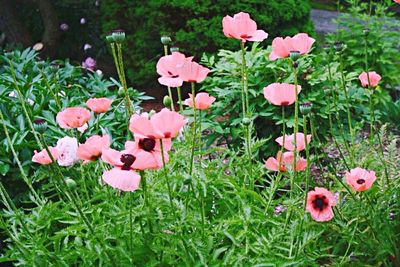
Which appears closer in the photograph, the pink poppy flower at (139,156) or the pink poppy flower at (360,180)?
the pink poppy flower at (139,156)

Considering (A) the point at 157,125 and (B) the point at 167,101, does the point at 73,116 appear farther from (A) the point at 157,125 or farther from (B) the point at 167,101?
(A) the point at 157,125

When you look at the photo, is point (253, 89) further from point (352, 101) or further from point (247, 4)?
point (247, 4)

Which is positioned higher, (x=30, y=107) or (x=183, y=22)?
(x=30, y=107)

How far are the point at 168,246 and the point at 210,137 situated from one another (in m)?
1.64

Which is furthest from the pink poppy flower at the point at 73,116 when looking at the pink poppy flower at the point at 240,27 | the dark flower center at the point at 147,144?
the pink poppy flower at the point at 240,27

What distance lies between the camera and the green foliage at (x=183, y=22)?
4789 millimetres

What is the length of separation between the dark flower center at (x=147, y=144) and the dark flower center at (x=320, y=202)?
1.48 feet

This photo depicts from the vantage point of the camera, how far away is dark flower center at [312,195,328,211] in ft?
4.91

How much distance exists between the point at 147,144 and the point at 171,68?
28cm

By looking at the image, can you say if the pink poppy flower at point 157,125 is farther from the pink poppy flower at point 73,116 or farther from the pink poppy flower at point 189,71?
Result: the pink poppy flower at point 73,116

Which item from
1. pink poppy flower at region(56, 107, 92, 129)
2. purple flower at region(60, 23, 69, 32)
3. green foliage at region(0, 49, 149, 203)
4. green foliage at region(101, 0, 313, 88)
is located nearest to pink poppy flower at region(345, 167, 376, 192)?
pink poppy flower at region(56, 107, 92, 129)

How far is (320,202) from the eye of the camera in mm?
1501

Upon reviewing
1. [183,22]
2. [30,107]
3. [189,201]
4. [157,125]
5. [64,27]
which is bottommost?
[64,27]

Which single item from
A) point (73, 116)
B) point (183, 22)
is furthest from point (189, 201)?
point (183, 22)
